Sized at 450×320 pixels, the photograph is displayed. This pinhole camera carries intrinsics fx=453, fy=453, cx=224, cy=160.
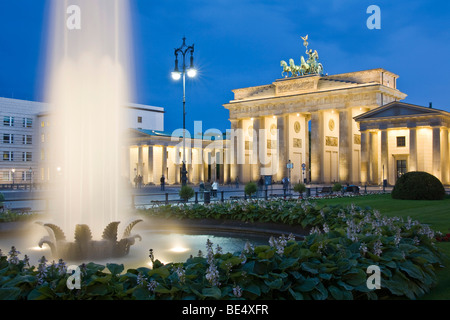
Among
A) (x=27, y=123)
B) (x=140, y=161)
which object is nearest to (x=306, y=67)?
(x=140, y=161)

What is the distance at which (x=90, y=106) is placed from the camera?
13234 mm

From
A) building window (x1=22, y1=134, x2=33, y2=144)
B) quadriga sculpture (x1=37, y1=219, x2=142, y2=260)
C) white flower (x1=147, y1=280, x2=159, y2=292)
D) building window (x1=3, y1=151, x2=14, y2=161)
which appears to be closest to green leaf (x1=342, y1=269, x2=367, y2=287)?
white flower (x1=147, y1=280, x2=159, y2=292)

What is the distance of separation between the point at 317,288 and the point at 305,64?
6517 centimetres

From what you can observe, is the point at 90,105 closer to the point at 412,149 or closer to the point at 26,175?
the point at 412,149

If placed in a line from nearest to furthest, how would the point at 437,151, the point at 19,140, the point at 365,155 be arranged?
1. the point at 437,151
2. the point at 365,155
3. the point at 19,140

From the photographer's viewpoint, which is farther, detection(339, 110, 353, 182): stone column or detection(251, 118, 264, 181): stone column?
detection(251, 118, 264, 181): stone column

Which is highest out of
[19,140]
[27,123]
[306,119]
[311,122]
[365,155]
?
[27,123]

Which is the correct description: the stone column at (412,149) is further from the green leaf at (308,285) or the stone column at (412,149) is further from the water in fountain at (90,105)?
the green leaf at (308,285)

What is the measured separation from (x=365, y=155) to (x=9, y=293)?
54.3 m

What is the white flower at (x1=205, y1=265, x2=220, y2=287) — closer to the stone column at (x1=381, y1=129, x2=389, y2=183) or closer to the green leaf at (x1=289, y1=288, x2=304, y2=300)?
the green leaf at (x1=289, y1=288, x2=304, y2=300)

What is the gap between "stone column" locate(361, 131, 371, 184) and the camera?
5506 centimetres

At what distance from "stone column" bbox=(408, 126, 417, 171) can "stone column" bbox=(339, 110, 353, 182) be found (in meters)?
9.83
